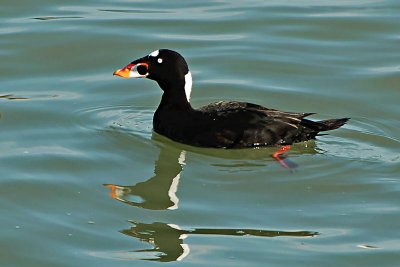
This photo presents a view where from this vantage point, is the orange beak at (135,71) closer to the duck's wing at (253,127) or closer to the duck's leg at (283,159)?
the duck's wing at (253,127)

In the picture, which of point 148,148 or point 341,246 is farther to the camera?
→ point 148,148

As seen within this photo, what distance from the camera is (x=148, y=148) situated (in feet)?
35.8

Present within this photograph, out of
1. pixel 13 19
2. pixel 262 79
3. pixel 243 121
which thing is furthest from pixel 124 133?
pixel 13 19

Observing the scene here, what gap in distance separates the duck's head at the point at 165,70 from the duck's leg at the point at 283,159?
4.21 feet

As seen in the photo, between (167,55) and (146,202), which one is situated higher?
(167,55)

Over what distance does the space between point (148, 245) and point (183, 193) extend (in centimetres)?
123

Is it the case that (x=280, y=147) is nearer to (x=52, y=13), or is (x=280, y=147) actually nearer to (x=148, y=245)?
(x=148, y=245)

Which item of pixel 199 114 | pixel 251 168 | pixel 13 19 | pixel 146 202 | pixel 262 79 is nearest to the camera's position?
pixel 146 202

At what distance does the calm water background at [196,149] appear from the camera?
28.0 ft

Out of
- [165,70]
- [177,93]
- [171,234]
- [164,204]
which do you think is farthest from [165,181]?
[165,70]

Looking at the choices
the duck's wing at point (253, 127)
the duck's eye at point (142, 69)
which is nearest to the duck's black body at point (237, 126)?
the duck's wing at point (253, 127)

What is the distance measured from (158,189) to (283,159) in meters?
1.30

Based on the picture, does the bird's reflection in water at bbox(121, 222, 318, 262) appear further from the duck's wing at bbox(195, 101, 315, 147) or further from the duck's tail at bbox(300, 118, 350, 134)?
the duck's tail at bbox(300, 118, 350, 134)

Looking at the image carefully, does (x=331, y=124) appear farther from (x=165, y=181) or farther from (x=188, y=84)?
(x=165, y=181)
